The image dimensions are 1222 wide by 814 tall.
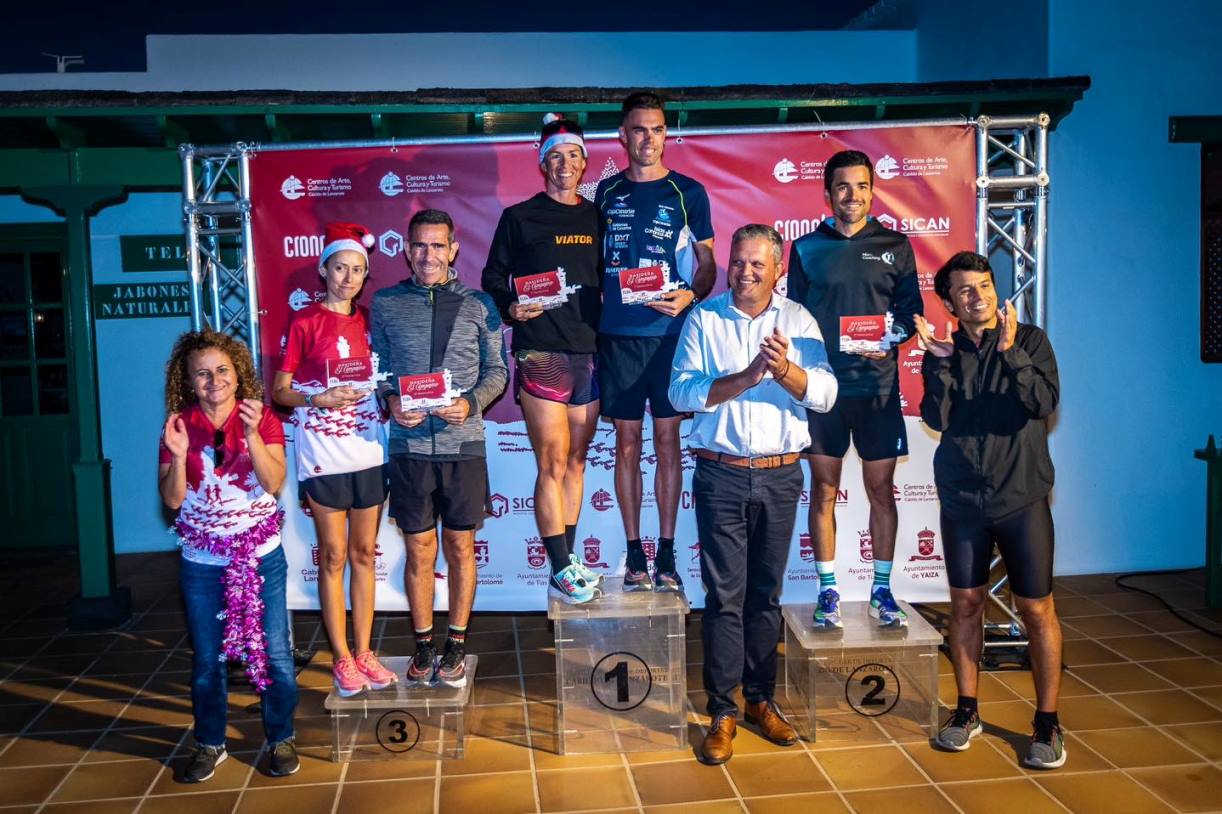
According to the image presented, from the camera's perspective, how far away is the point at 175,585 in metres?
6.90

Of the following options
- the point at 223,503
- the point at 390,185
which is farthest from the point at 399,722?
the point at 390,185

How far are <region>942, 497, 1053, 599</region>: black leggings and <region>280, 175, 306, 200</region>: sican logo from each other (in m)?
3.62

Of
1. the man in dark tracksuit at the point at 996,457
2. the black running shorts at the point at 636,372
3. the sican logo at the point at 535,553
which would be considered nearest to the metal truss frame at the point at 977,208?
the man in dark tracksuit at the point at 996,457

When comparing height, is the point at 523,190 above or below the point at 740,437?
above

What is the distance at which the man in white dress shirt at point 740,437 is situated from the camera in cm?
377

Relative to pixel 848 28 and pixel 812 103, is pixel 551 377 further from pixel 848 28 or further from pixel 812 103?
pixel 848 28

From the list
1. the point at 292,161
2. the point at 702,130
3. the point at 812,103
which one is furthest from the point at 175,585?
the point at 812,103

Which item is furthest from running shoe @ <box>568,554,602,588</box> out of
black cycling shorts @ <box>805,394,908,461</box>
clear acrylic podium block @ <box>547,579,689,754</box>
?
black cycling shorts @ <box>805,394,908,461</box>

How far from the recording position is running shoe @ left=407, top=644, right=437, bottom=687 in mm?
4113

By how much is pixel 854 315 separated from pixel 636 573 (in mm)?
1491

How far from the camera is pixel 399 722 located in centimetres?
402

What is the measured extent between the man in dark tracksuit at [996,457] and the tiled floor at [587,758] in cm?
37

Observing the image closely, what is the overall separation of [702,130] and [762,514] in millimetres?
2402

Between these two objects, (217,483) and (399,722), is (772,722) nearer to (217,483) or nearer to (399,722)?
(399,722)
